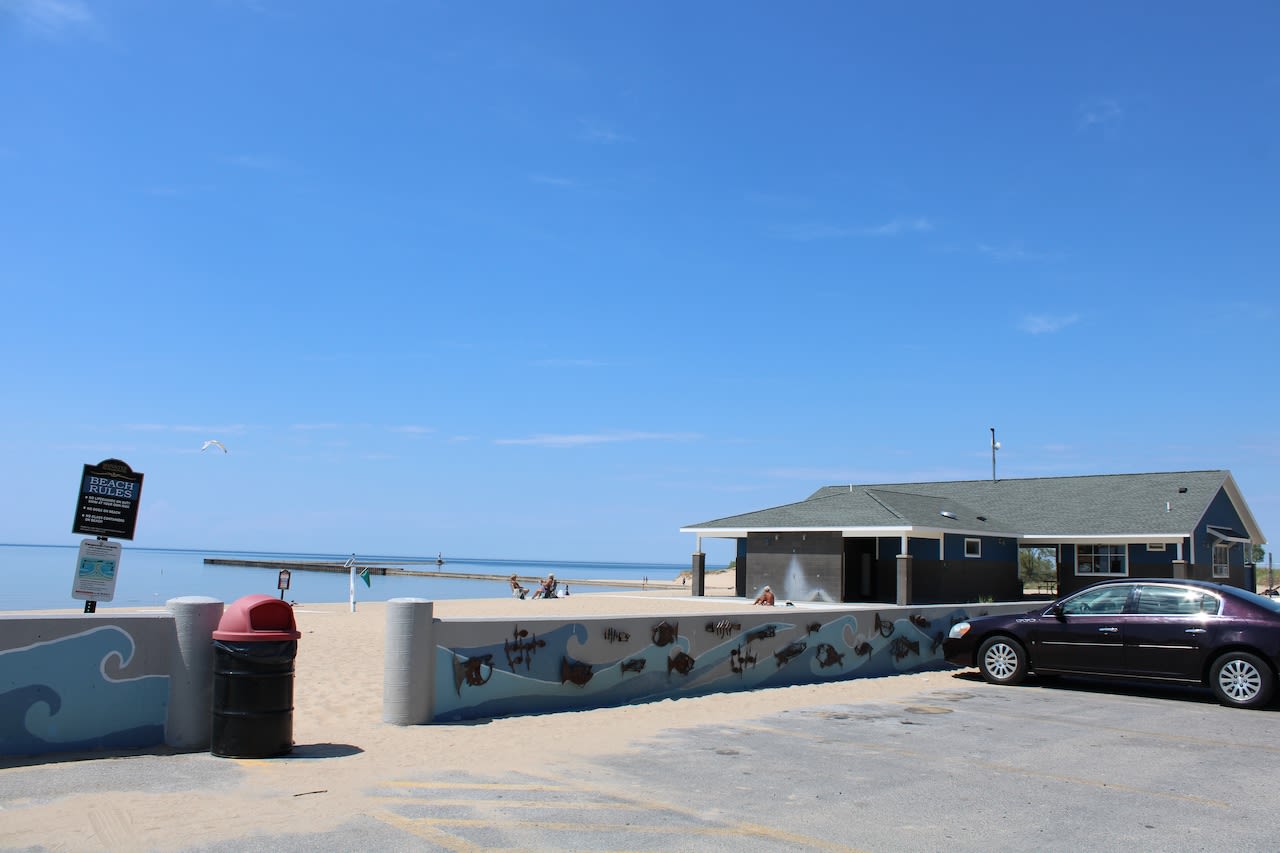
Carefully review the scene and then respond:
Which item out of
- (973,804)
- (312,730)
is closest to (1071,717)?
(973,804)

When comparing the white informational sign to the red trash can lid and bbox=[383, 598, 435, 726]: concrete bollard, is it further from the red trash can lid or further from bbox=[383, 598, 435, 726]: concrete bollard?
bbox=[383, 598, 435, 726]: concrete bollard

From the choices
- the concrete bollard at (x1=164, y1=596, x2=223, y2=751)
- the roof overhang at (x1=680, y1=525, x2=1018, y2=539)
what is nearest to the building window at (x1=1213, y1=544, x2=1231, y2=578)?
the roof overhang at (x1=680, y1=525, x2=1018, y2=539)

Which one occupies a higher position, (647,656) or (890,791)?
(647,656)

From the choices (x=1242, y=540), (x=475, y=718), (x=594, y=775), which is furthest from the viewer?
(x=1242, y=540)

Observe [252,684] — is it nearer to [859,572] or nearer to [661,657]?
[661,657]

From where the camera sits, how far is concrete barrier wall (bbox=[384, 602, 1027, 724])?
10.3 m

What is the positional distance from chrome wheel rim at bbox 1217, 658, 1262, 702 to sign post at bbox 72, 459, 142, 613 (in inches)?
482

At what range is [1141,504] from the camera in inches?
1352

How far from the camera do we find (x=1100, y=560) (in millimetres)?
33875

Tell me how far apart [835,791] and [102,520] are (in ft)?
22.8

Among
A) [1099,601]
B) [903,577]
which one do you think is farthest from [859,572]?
[1099,601]

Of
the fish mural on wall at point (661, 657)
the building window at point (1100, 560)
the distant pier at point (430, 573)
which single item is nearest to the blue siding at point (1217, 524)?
the building window at point (1100, 560)

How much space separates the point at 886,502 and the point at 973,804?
25794 millimetres

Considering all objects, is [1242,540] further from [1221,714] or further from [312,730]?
[312,730]
